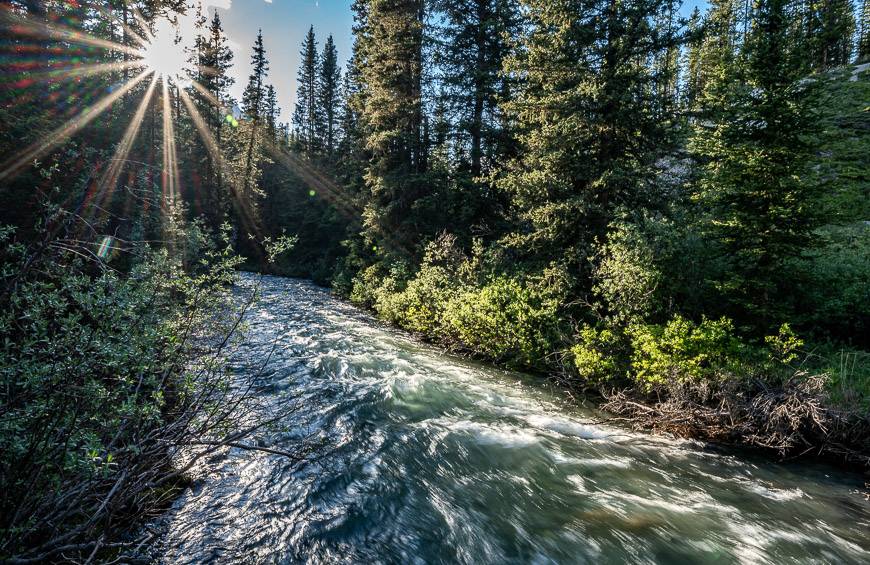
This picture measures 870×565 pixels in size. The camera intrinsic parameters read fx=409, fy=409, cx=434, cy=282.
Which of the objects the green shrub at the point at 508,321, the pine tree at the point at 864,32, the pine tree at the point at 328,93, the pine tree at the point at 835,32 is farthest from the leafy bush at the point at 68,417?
the pine tree at the point at 864,32

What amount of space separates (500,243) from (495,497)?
8935 millimetres

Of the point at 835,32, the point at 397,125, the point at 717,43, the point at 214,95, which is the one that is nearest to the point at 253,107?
the point at 214,95

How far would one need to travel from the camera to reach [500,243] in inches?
513

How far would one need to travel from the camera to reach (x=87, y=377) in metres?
3.16

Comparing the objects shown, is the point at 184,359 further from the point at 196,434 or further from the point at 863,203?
the point at 863,203

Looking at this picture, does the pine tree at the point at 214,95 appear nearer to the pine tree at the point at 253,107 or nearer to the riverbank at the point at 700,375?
the pine tree at the point at 253,107

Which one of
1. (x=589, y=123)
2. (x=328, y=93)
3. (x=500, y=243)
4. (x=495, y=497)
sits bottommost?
(x=495, y=497)

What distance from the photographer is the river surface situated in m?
4.10

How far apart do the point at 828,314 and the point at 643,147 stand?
551 cm

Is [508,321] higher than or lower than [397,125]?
lower

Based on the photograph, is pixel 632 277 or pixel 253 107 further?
pixel 253 107

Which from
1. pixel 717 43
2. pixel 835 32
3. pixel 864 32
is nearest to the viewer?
pixel 717 43

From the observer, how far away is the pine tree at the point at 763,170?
7.79 m

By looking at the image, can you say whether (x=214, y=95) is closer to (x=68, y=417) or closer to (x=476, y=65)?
(x=476, y=65)
